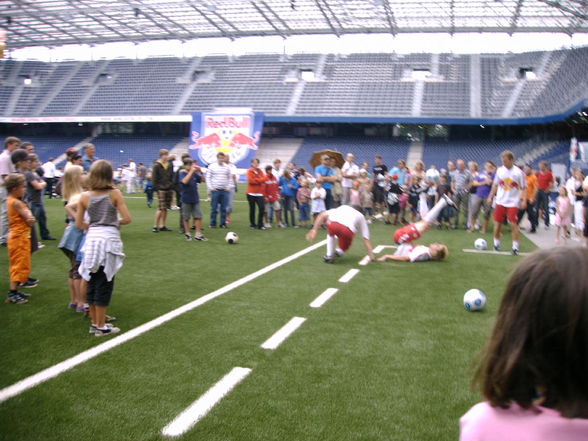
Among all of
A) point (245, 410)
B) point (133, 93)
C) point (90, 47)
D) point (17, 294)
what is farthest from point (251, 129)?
point (245, 410)

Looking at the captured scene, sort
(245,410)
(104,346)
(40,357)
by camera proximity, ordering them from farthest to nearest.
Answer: (104,346)
(40,357)
(245,410)

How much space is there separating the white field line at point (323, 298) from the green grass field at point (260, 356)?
11 cm

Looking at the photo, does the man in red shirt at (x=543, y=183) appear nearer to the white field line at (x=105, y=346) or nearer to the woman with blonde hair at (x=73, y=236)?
the white field line at (x=105, y=346)

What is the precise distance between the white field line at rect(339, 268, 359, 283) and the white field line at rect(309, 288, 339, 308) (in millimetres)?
631

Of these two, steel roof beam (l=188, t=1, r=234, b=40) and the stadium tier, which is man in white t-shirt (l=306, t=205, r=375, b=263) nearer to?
the stadium tier

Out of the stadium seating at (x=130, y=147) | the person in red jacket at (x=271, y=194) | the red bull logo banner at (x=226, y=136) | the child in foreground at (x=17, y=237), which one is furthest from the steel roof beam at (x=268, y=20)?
the child in foreground at (x=17, y=237)

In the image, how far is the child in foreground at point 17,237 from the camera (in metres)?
6.20

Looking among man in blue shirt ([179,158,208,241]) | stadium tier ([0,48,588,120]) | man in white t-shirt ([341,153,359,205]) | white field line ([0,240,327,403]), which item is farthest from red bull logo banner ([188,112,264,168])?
white field line ([0,240,327,403])

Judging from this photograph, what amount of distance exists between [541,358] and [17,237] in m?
6.46

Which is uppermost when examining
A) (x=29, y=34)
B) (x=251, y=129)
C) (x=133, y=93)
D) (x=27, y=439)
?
(x=29, y=34)

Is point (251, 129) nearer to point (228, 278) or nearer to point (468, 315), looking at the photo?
point (228, 278)

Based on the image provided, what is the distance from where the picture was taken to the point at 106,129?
4494 cm

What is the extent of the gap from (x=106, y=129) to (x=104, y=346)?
143 ft

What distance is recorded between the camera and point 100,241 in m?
5.02
